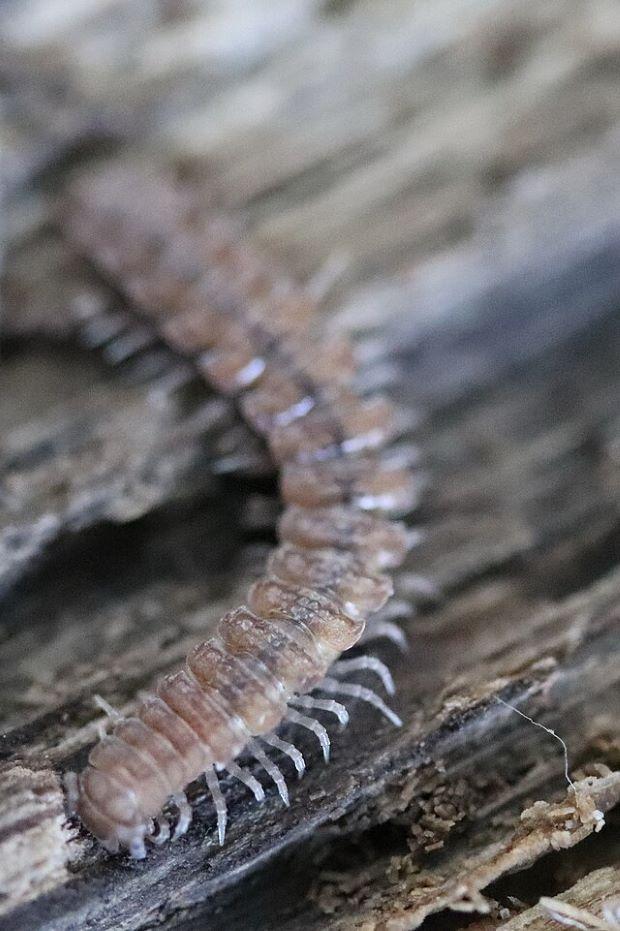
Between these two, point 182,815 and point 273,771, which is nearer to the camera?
point 182,815

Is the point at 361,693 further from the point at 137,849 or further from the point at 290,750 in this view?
the point at 137,849

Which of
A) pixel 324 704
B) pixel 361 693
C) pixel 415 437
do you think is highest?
pixel 415 437

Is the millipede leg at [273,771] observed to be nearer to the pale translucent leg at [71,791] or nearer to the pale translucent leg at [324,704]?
the pale translucent leg at [324,704]

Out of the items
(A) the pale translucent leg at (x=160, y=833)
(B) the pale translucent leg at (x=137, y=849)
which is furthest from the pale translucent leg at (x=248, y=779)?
(B) the pale translucent leg at (x=137, y=849)

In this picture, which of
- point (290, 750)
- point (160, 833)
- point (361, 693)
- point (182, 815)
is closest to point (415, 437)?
point (361, 693)

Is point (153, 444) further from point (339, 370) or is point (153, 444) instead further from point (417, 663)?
point (417, 663)

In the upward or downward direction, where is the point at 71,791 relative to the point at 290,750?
upward

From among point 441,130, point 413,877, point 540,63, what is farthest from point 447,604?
point 540,63
